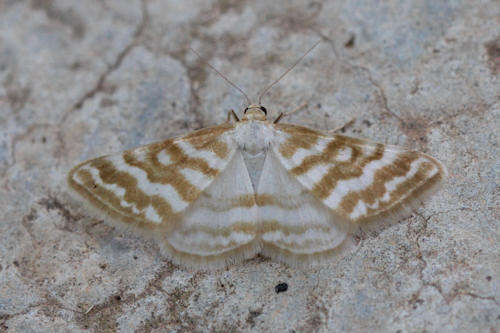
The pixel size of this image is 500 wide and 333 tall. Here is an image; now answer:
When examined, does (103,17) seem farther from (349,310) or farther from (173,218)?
(349,310)

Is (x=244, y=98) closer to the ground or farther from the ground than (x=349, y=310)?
farther from the ground

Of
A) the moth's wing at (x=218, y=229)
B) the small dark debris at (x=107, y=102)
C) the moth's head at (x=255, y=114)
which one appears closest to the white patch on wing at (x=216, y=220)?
the moth's wing at (x=218, y=229)

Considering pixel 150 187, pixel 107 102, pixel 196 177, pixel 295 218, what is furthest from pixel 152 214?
pixel 107 102

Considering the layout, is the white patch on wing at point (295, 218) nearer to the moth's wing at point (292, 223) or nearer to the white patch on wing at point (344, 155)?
the moth's wing at point (292, 223)

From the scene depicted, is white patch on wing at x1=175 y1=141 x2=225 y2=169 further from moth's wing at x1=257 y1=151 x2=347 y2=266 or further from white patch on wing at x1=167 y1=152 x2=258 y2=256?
moth's wing at x1=257 y1=151 x2=347 y2=266

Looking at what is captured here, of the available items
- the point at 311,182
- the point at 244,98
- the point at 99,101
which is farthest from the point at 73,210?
the point at 311,182

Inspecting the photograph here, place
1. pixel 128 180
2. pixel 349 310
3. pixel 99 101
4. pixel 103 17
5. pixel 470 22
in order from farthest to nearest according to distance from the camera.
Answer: pixel 103 17 < pixel 99 101 < pixel 470 22 < pixel 128 180 < pixel 349 310

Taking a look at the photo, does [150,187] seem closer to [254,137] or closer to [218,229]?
[218,229]
